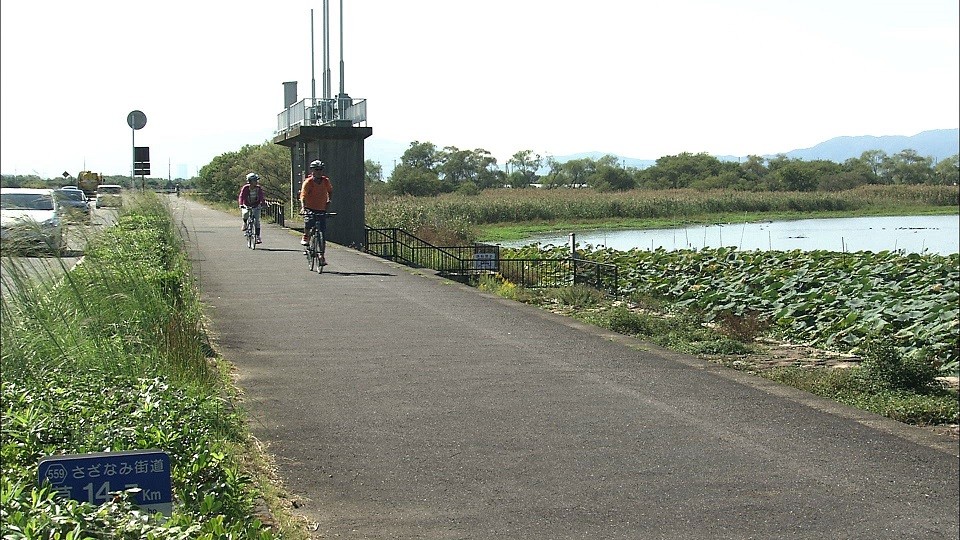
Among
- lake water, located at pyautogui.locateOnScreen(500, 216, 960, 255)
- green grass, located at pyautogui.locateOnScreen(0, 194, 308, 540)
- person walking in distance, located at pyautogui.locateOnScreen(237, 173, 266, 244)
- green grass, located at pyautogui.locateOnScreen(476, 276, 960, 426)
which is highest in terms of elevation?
person walking in distance, located at pyautogui.locateOnScreen(237, 173, 266, 244)

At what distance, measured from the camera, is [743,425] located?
7160 millimetres

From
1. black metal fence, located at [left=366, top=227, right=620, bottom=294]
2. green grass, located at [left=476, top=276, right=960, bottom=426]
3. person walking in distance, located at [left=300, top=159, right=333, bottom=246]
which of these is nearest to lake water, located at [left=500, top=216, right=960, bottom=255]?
black metal fence, located at [left=366, top=227, right=620, bottom=294]

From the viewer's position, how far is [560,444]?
6.61m

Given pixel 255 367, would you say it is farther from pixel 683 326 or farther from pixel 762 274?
pixel 762 274

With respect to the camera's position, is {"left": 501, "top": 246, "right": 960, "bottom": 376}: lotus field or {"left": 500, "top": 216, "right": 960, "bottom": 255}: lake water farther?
{"left": 500, "top": 216, "right": 960, "bottom": 255}: lake water

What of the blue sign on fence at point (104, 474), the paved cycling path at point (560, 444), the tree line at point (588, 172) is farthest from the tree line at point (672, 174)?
the blue sign on fence at point (104, 474)

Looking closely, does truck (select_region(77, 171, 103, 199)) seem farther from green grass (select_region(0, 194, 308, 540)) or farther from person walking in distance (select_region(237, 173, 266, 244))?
person walking in distance (select_region(237, 173, 266, 244))

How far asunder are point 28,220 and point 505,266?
17955 mm

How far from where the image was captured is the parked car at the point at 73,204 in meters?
6.52

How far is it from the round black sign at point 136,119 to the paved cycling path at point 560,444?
10.9 meters

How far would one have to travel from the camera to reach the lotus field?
12594 mm

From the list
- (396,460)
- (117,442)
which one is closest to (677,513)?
(396,460)

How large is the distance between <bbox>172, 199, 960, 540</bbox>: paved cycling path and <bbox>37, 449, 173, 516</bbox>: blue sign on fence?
1750mm

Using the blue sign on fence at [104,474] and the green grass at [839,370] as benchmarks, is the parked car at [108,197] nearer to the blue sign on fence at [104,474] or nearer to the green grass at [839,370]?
the green grass at [839,370]
